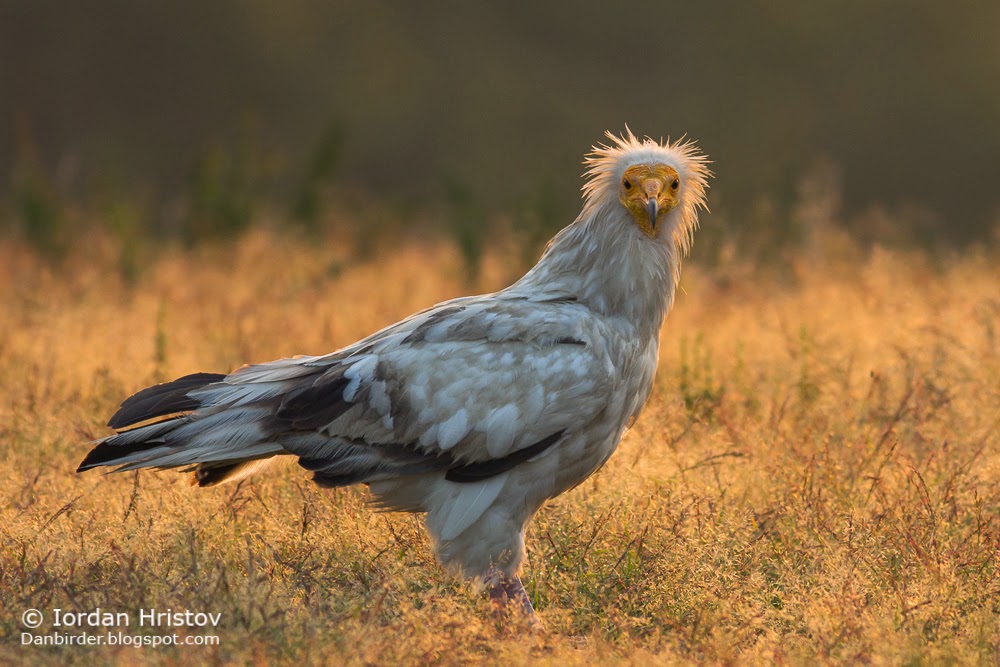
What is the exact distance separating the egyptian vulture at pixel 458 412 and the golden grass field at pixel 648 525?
10.8 inches

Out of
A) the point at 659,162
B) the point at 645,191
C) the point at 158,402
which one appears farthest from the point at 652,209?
the point at 158,402

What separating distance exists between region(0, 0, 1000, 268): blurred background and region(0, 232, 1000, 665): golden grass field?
12.6 metres

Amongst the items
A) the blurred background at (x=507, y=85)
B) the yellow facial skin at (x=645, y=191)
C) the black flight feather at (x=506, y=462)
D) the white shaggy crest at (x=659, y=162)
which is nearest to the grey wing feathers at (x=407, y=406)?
the black flight feather at (x=506, y=462)

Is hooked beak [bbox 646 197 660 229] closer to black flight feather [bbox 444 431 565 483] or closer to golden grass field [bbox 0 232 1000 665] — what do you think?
black flight feather [bbox 444 431 565 483]

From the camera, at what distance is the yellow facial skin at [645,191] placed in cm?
466

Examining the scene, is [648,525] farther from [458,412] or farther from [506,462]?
[458,412]

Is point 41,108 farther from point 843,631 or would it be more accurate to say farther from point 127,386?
point 843,631

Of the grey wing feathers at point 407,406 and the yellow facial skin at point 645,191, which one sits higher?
the yellow facial skin at point 645,191

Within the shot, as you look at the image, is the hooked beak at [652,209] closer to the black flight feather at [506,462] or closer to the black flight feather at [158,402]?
the black flight feather at [506,462]

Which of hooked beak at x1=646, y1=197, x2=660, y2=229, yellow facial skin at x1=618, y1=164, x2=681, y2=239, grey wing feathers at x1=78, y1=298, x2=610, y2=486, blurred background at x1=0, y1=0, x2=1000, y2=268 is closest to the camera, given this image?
grey wing feathers at x1=78, y1=298, x2=610, y2=486

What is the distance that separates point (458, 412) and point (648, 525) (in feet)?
3.16

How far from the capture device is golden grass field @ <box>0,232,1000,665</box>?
149 inches

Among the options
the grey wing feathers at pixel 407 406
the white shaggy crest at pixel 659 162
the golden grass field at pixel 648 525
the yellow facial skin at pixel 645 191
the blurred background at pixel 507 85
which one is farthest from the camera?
the blurred background at pixel 507 85

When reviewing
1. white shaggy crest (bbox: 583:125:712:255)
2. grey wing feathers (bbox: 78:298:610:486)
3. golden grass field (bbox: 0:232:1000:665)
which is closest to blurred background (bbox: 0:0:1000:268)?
golden grass field (bbox: 0:232:1000:665)
